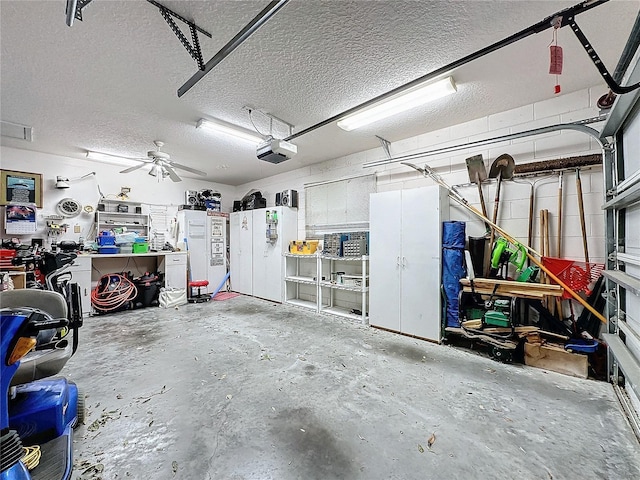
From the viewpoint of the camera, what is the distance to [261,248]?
604cm

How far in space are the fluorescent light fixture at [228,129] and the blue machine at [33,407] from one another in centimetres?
273

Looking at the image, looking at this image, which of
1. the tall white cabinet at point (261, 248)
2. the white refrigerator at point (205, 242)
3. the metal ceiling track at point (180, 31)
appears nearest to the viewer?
the metal ceiling track at point (180, 31)

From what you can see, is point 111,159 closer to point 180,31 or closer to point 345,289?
point 180,31

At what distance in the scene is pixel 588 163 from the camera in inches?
110

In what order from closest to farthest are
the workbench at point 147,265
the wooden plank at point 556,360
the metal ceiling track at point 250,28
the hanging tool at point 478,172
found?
the metal ceiling track at point 250,28 → the wooden plank at point 556,360 → the hanging tool at point 478,172 → the workbench at point 147,265

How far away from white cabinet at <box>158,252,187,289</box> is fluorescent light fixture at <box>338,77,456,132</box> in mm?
4502

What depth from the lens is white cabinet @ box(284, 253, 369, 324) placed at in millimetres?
4426

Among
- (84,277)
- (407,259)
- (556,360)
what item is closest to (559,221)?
(556,360)

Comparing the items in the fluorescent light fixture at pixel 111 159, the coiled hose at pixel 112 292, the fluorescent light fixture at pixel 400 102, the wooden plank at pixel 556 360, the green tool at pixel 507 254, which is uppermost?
the fluorescent light fixture at pixel 111 159

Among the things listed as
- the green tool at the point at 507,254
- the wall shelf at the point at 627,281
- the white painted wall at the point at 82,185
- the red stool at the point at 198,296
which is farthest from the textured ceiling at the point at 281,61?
the red stool at the point at 198,296

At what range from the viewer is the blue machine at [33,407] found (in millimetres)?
1084

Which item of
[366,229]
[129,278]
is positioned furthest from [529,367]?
[129,278]

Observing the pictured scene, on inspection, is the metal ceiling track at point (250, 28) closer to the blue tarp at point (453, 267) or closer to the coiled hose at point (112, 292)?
the blue tarp at point (453, 267)

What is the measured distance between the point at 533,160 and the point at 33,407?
484 cm
